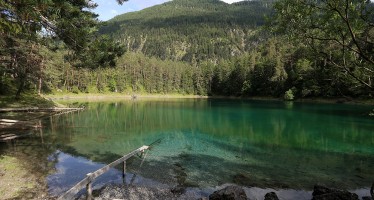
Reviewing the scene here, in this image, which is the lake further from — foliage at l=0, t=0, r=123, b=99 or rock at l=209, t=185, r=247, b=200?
foliage at l=0, t=0, r=123, b=99

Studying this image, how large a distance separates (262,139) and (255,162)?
1123 centimetres

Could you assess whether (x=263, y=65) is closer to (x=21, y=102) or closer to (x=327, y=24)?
(x=21, y=102)

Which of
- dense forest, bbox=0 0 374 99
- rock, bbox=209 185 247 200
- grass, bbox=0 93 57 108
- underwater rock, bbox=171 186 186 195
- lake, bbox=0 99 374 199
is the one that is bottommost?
lake, bbox=0 99 374 199

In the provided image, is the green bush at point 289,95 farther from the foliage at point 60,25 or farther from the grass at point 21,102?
the foliage at point 60,25

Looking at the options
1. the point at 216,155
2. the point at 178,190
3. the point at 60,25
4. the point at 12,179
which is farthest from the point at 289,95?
the point at 60,25

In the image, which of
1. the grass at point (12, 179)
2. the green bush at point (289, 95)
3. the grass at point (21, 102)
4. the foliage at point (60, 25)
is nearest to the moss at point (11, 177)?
the grass at point (12, 179)

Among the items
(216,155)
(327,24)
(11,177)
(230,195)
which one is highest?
(327,24)

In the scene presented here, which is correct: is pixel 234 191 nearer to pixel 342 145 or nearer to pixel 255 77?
pixel 342 145

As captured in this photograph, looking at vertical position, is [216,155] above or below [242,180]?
below

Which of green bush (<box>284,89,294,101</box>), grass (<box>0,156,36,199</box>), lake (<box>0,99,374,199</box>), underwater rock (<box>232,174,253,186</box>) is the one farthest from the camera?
green bush (<box>284,89,294,101</box>)

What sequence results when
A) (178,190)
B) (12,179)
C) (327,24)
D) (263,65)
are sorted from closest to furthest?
(327,24) → (12,179) → (178,190) → (263,65)

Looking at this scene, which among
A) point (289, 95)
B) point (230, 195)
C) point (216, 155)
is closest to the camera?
point (230, 195)

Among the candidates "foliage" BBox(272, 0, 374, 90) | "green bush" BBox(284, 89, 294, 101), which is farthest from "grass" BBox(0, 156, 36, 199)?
"green bush" BBox(284, 89, 294, 101)

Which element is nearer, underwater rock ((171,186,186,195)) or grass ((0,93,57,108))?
underwater rock ((171,186,186,195))
